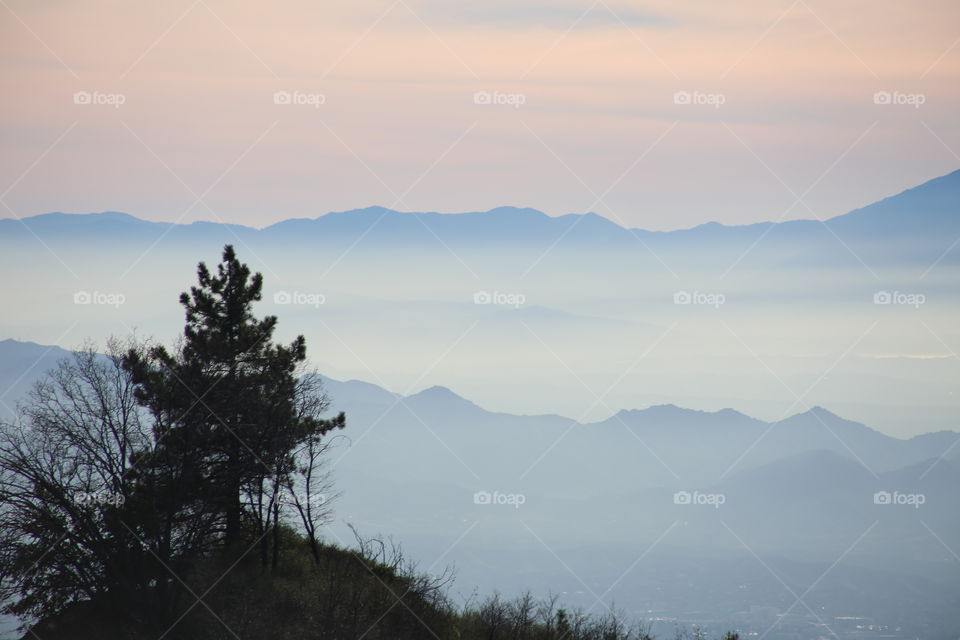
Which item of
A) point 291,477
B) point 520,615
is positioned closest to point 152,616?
point 291,477

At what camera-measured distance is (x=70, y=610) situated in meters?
34.2

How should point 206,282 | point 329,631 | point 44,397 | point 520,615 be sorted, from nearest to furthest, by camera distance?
point 329,631 → point 44,397 → point 520,615 → point 206,282

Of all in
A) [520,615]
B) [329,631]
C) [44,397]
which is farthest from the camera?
[520,615]

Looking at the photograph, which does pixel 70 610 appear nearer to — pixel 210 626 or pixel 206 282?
pixel 210 626

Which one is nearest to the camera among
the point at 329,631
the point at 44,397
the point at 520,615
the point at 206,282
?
the point at 329,631

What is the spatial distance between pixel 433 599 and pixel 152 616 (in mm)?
11038

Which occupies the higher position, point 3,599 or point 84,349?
point 84,349

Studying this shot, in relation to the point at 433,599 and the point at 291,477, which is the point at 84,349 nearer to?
the point at 291,477

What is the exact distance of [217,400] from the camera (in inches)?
1516

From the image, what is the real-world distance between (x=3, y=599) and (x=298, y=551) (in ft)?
41.8

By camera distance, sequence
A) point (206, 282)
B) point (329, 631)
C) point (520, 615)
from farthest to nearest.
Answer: point (206, 282), point (520, 615), point (329, 631)

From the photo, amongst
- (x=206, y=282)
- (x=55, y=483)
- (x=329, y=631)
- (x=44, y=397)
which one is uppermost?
(x=206, y=282)

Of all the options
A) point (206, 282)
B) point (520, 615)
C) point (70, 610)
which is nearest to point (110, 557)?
point (70, 610)

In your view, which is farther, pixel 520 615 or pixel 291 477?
pixel 291 477
